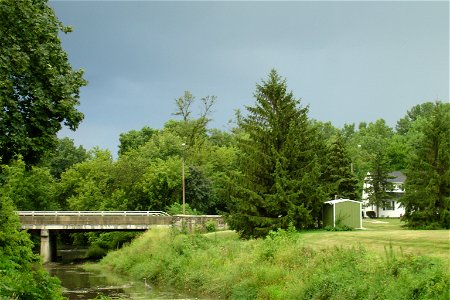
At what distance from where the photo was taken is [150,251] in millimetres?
38312

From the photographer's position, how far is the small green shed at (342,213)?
39.0 metres

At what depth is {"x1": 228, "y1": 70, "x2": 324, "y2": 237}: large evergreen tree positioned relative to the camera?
33.0 meters

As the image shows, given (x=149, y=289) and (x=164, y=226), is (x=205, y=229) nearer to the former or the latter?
(x=164, y=226)

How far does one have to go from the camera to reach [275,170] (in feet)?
109

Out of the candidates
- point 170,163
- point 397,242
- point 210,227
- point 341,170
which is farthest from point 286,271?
point 170,163

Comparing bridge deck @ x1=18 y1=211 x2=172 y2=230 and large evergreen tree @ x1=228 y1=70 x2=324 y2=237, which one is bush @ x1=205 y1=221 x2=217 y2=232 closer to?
bridge deck @ x1=18 y1=211 x2=172 y2=230

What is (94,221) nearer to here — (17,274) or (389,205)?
(17,274)

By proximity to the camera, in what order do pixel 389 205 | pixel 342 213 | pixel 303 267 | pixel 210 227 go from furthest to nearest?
pixel 389 205
pixel 210 227
pixel 342 213
pixel 303 267

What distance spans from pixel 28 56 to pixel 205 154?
56.8 m

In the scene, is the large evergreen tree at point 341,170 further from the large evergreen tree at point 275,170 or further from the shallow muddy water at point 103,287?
the shallow muddy water at point 103,287

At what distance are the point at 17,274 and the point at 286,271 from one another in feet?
38.0

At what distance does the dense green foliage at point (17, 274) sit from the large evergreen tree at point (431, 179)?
89.9 ft

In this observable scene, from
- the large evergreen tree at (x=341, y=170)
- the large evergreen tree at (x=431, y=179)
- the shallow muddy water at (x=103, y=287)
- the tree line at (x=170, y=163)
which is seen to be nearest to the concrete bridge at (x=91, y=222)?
the tree line at (x=170, y=163)

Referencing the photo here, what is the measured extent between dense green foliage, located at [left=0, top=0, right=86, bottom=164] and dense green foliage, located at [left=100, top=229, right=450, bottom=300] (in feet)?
31.5
